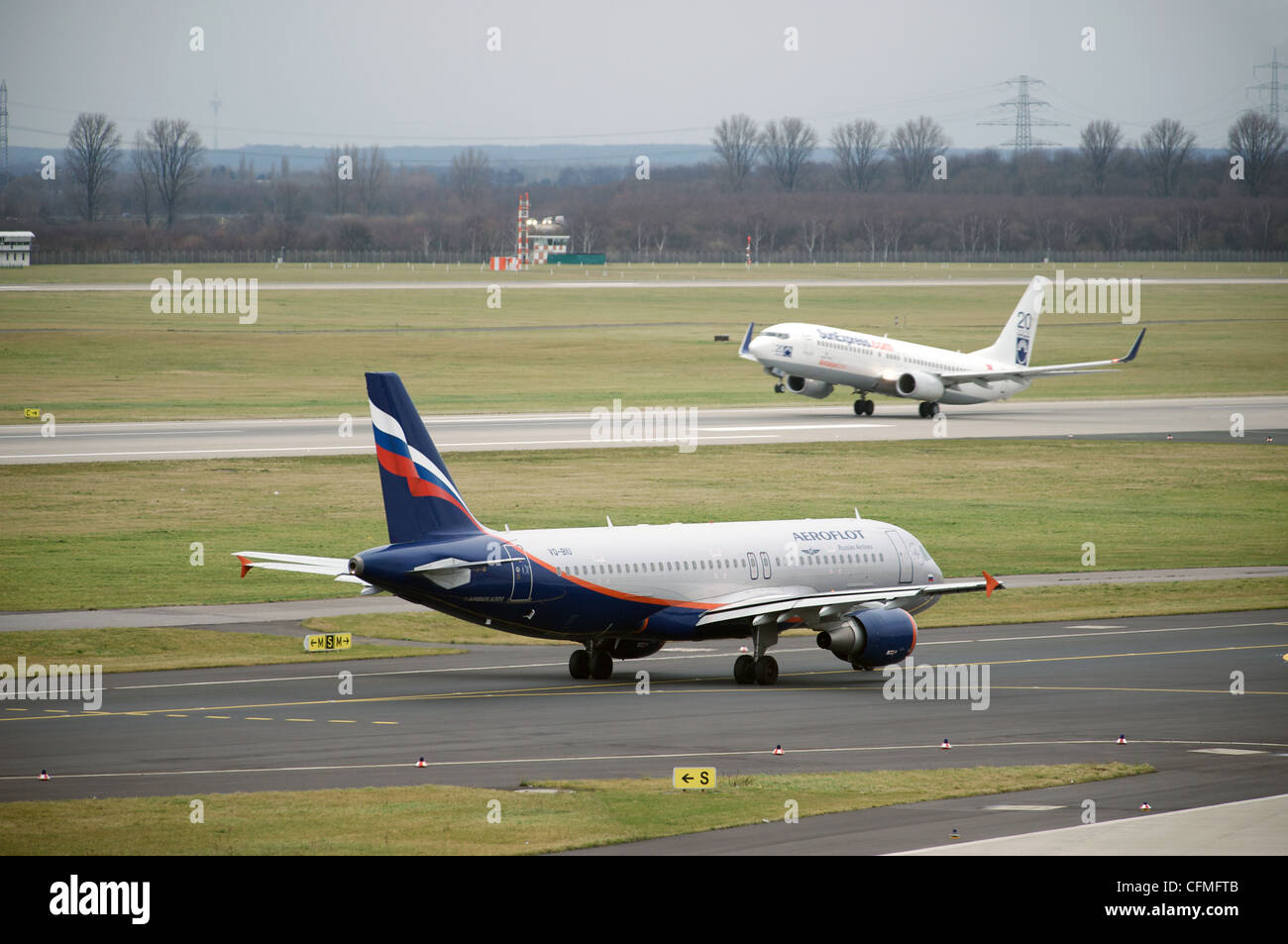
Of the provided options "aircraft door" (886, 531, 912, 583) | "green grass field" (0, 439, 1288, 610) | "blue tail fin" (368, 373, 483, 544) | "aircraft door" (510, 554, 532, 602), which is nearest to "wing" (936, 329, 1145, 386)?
"green grass field" (0, 439, 1288, 610)

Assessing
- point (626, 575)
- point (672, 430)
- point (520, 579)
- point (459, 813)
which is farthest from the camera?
point (672, 430)

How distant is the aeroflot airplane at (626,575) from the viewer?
38875 millimetres

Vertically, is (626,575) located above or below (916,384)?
below

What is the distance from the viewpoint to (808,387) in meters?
116

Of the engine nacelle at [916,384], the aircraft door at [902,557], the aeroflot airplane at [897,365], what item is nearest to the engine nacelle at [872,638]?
the aircraft door at [902,557]

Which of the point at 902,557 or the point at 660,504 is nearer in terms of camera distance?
the point at 902,557

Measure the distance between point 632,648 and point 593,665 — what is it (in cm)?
115

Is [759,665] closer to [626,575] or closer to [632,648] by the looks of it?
[632,648]

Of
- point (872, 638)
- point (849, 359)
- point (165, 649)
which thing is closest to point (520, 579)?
point (872, 638)

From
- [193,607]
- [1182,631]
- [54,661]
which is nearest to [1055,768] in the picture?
[1182,631]

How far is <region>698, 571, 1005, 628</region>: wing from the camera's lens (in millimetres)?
41562

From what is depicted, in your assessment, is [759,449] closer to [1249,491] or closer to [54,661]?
[1249,491]

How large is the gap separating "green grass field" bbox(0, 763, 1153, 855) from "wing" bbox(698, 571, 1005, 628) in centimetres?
1011

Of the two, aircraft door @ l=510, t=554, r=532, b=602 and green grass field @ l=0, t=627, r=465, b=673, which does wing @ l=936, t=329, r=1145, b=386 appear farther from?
aircraft door @ l=510, t=554, r=532, b=602
